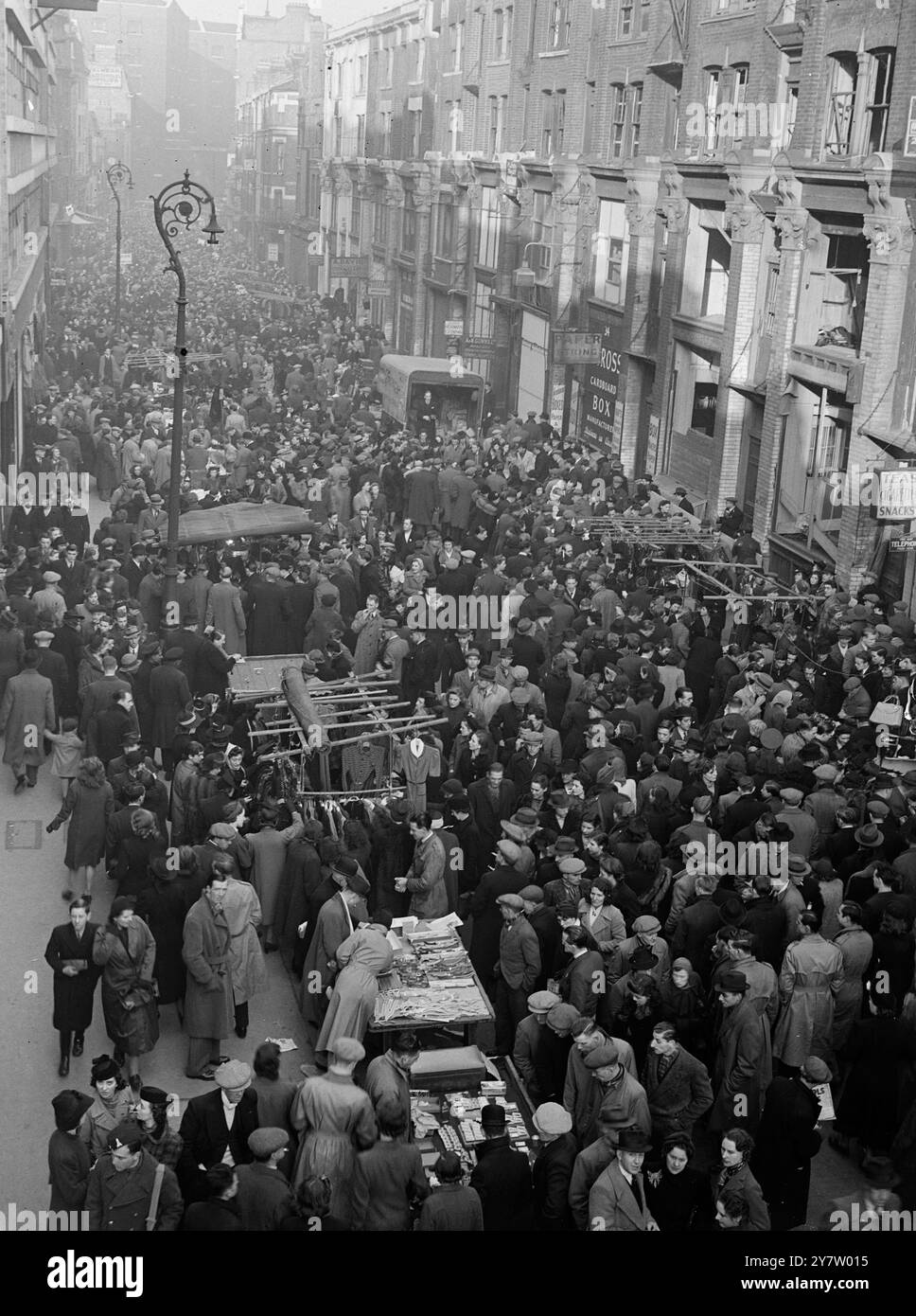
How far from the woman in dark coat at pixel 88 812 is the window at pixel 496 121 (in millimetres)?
36985

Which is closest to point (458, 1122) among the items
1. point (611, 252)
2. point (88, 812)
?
point (88, 812)

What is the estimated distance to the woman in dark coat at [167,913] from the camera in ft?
37.2

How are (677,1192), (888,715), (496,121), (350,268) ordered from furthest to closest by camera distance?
1. (350,268)
2. (496,121)
3. (888,715)
4. (677,1192)

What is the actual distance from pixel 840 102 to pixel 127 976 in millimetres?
18721

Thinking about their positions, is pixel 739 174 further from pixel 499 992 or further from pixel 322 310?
pixel 322 310

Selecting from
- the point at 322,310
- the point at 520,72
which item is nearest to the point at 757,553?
the point at 520,72

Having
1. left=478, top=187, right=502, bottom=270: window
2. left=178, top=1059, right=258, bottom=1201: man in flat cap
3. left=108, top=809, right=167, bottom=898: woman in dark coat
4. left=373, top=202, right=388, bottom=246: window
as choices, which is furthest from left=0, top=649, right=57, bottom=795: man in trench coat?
left=373, top=202, right=388, bottom=246: window

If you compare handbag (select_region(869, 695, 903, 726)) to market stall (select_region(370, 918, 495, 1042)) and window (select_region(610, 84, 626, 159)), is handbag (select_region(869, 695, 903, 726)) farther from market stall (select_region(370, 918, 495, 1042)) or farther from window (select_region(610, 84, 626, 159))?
window (select_region(610, 84, 626, 159))

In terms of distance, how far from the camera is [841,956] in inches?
409

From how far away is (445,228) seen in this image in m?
52.1

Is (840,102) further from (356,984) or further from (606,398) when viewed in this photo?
(356,984)

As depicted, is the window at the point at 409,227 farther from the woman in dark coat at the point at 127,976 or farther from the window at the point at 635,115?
the woman in dark coat at the point at 127,976

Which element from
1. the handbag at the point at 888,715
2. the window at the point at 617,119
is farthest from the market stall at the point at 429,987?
the window at the point at 617,119

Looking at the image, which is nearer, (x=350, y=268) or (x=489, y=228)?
(x=489, y=228)
